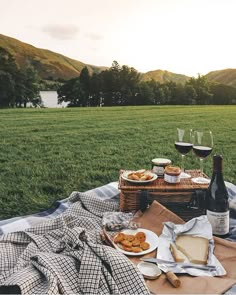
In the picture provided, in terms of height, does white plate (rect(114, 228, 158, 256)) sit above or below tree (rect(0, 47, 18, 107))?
below

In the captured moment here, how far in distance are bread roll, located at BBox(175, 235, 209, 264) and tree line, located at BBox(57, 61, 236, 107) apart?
1798 cm

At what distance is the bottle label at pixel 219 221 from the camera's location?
1689 millimetres

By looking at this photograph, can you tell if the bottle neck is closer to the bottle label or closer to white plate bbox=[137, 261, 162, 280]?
the bottle label

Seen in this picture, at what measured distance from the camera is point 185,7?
20.5 ft

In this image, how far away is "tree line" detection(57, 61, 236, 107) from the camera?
2120cm

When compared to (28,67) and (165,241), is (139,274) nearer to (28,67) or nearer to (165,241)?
(165,241)

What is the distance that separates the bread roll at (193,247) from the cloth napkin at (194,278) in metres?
0.09

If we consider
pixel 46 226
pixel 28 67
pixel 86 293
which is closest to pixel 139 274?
pixel 86 293

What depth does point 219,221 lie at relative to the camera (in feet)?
5.60

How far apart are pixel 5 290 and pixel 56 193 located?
105 inches

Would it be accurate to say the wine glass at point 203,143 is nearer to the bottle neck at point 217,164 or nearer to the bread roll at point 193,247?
the bottle neck at point 217,164

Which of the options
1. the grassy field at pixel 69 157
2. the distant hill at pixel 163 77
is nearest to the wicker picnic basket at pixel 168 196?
the grassy field at pixel 69 157

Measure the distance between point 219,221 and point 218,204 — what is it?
9 cm

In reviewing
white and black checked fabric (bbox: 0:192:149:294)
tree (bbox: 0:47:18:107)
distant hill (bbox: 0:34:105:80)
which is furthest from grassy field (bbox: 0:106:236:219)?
distant hill (bbox: 0:34:105:80)
